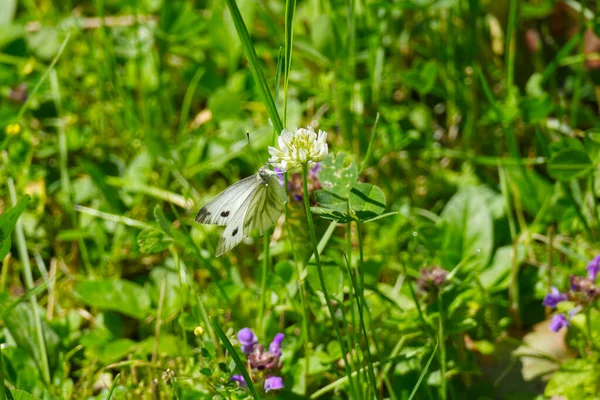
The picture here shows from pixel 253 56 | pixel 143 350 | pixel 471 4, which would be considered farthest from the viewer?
pixel 471 4

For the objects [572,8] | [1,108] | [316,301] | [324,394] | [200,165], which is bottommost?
[324,394]

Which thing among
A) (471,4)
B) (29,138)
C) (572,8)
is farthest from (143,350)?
(572,8)

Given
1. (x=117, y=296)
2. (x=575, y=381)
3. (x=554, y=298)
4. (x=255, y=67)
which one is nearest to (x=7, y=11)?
(x=117, y=296)

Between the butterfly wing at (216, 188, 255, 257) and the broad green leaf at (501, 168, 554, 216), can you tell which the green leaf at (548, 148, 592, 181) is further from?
the butterfly wing at (216, 188, 255, 257)

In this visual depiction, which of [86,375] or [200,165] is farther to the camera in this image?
[200,165]

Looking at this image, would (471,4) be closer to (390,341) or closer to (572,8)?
(572,8)

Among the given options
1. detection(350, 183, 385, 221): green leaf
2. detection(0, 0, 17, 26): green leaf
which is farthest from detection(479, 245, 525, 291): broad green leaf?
detection(0, 0, 17, 26): green leaf
